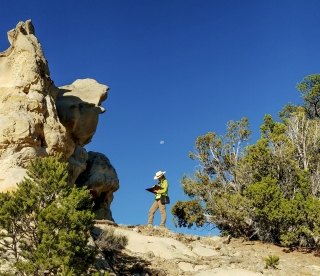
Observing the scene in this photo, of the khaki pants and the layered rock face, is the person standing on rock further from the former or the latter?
the layered rock face

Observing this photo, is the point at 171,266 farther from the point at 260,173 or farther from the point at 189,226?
the point at 189,226

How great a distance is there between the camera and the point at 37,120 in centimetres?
1673

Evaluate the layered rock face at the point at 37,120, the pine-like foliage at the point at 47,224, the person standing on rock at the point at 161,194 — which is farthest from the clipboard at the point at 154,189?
the pine-like foliage at the point at 47,224

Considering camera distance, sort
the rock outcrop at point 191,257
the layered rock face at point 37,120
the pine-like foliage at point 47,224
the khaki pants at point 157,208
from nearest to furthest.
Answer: the pine-like foliage at point 47,224, the rock outcrop at point 191,257, the layered rock face at point 37,120, the khaki pants at point 157,208

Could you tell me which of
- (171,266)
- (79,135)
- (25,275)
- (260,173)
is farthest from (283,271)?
(79,135)

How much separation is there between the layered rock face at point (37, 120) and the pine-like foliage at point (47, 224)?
3285mm

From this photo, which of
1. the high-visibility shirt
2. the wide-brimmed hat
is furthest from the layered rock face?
the high-visibility shirt

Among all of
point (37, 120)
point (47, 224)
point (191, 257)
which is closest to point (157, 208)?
point (191, 257)

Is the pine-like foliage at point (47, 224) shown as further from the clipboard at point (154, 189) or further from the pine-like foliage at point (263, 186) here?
the pine-like foliage at point (263, 186)

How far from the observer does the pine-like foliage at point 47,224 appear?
9.48 meters

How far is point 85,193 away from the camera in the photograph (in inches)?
410

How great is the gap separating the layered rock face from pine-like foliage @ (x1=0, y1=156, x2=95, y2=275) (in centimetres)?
328

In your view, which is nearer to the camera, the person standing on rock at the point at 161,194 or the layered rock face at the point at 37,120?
the layered rock face at the point at 37,120

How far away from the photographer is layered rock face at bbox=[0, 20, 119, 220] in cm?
1556
